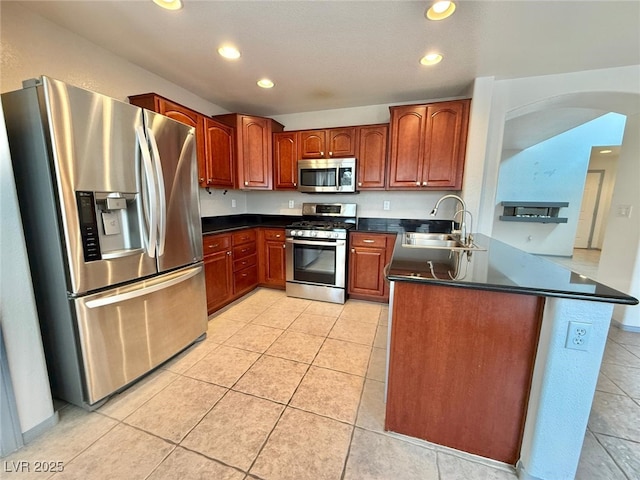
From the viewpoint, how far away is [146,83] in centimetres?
244

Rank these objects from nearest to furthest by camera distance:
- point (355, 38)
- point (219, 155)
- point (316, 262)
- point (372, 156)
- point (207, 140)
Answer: point (355, 38)
point (207, 140)
point (219, 155)
point (372, 156)
point (316, 262)

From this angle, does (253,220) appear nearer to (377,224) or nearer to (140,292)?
(377,224)

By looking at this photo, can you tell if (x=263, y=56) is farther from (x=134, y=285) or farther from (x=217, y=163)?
(x=134, y=285)

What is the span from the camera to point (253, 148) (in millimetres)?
3268

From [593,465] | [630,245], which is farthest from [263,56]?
[630,245]

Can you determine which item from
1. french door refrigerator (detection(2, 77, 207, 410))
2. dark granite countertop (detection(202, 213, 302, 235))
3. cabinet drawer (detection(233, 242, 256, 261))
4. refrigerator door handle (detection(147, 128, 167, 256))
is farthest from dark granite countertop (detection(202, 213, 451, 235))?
french door refrigerator (detection(2, 77, 207, 410))

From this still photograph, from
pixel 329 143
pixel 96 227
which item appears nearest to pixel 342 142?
pixel 329 143

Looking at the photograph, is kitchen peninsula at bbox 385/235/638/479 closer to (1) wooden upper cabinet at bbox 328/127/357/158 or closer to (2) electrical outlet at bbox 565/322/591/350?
(2) electrical outlet at bbox 565/322/591/350

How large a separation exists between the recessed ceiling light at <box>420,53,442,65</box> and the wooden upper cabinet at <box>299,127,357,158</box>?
104 centimetres

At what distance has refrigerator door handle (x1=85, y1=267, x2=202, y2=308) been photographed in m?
1.43

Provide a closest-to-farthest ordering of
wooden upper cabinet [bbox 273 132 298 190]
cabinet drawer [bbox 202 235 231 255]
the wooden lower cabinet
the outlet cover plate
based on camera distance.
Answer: the outlet cover plate → the wooden lower cabinet → cabinet drawer [bbox 202 235 231 255] → wooden upper cabinet [bbox 273 132 298 190]

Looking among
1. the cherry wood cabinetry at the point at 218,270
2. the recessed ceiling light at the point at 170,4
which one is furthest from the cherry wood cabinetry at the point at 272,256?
the recessed ceiling light at the point at 170,4

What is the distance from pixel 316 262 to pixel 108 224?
210 centimetres

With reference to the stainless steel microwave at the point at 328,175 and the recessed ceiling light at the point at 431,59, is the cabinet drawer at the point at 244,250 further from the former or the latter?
the recessed ceiling light at the point at 431,59
